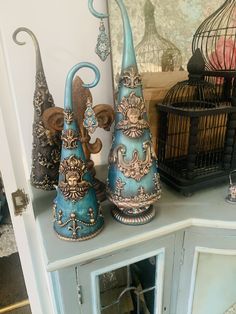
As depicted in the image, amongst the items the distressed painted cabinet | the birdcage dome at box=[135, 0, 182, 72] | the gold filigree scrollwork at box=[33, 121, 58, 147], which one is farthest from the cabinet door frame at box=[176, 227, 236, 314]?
the birdcage dome at box=[135, 0, 182, 72]

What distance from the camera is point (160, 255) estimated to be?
2.27ft

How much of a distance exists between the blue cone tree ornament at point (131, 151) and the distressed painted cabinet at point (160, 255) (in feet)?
0.29

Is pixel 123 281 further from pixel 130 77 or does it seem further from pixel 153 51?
pixel 153 51

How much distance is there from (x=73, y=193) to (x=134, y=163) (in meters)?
0.15

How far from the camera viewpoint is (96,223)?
60 centimetres

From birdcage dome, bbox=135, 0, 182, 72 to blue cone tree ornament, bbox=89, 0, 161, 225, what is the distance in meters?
0.38

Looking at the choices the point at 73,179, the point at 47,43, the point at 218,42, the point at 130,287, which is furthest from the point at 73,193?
the point at 218,42

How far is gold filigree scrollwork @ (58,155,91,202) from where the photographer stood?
0.56 metres

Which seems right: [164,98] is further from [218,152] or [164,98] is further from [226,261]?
[226,261]

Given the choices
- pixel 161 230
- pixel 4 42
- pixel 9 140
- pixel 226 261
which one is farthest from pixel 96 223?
pixel 4 42

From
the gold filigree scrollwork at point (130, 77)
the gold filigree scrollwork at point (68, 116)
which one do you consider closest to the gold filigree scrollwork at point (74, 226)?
the gold filigree scrollwork at point (68, 116)

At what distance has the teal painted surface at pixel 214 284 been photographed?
0.75 m

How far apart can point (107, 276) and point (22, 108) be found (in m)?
0.57

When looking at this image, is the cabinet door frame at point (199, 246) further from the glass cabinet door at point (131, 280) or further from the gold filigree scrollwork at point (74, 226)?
the gold filigree scrollwork at point (74, 226)
